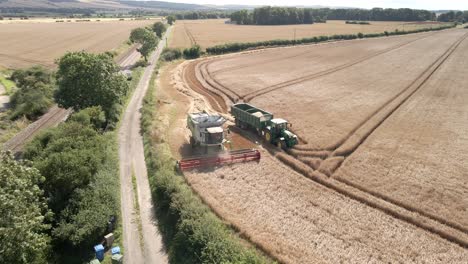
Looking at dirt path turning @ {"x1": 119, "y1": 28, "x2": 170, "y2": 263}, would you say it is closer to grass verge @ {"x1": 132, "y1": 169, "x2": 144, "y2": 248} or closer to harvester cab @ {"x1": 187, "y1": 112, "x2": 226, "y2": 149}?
grass verge @ {"x1": 132, "y1": 169, "x2": 144, "y2": 248}

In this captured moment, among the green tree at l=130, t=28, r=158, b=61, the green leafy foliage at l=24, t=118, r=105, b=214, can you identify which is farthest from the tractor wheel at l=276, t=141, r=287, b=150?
the green tree at l=130, t=28, r=158, b=61

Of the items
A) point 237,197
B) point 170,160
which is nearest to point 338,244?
point 237,197

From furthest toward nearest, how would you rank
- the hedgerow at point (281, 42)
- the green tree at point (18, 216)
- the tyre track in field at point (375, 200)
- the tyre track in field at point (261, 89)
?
the hedgerow at point (281, 42), the tyre track in field at point (261, 89), the tyre track in field at point (375, 200), the green tree at point (18, 216)

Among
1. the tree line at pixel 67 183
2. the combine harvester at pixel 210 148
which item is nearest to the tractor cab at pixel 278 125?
the combine harvester at pixel 210 148

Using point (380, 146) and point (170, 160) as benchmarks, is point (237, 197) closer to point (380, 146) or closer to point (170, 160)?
point (170, 160)

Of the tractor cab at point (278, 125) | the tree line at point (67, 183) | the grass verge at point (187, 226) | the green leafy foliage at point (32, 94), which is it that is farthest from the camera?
the green leafy foliage at point (32, 94)

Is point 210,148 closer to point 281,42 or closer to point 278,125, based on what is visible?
point 278,125

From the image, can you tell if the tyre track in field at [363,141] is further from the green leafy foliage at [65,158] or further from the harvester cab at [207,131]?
the green leafy foliage at [65,158]

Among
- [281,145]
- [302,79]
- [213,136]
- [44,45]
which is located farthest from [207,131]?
[44,45]
